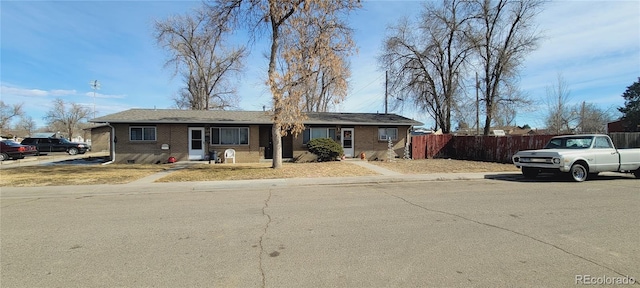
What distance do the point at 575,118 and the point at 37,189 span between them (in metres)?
58.9

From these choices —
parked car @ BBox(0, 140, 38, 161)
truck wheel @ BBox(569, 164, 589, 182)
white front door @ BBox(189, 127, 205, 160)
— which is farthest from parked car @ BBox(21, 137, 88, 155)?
truck wheel @ BBox(569, 164, 589, 182)

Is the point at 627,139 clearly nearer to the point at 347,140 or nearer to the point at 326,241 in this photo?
the point at 347,140

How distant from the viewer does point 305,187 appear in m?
10.8

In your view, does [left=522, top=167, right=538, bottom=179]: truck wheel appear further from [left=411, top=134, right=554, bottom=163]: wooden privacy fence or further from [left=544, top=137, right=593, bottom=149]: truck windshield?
[left=411, top=134, right=554, bottom=163]: wooden privacy fence

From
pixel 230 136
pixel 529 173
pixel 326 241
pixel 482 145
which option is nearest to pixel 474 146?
pixel 482 145

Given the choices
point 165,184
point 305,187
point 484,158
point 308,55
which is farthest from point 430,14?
point 165,184

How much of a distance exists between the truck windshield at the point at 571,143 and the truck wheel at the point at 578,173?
96cm

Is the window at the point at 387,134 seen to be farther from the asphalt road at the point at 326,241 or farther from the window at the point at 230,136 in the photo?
the asphalt road at the point at 326,241

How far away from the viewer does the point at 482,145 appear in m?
21.0

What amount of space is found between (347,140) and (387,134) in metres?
3.02

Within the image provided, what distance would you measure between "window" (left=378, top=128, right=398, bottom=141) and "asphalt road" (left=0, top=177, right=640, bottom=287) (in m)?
14.1

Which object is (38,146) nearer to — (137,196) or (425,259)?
(137,196)

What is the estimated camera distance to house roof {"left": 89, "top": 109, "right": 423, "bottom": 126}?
756 inches

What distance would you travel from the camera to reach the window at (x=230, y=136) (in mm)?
20500
